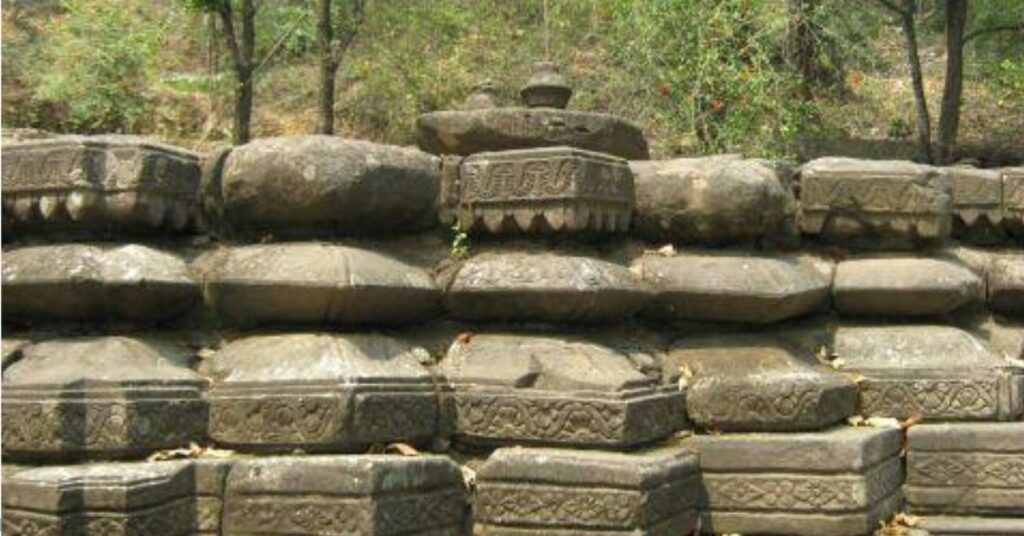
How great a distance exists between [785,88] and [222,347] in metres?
9.22

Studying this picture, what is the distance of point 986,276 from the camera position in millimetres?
4480

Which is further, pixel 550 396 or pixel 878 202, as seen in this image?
pixel 878 202

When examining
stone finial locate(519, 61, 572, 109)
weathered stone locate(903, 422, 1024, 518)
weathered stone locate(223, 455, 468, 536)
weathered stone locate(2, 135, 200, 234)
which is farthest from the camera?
stone finial locate(519, 61, 572, 109)

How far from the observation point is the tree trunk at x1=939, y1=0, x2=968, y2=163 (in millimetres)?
13703

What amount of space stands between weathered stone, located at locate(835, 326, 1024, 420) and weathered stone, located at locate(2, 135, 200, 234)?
8.54ft

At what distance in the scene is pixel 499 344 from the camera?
3785mm

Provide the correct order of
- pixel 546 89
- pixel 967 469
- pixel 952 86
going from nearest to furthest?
pixel 967 469 < pixel 546 89 < pixel 952 86

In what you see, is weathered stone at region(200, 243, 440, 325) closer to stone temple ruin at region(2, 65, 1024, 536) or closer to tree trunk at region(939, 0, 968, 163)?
stone temple ruin at region(2, 65, 1024, 536)

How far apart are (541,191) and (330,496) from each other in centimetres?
129

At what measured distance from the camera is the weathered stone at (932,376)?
4023 mm

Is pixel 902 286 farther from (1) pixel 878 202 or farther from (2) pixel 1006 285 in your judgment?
(2) pixel 1006 285

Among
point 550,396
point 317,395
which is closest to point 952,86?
point 550,396

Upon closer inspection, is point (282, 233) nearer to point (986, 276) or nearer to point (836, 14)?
point (986, 276)

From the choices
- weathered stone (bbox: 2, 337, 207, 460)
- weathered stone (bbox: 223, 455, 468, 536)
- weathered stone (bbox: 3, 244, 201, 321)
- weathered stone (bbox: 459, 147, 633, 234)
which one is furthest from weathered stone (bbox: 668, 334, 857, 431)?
weathered stone (bbox: 3, 244, 201, 321)
